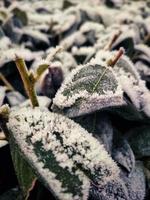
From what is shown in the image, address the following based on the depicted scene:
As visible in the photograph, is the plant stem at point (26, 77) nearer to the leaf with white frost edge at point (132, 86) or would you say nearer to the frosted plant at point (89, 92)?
the frosted plant at point (89, 92)

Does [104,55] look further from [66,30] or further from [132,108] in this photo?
[66,30]

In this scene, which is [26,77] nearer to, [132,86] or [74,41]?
[132,86]

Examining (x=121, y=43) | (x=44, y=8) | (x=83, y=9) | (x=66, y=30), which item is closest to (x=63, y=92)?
(x=121, y=43)

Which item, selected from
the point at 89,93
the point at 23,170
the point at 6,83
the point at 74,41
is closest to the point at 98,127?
the point at 89,93

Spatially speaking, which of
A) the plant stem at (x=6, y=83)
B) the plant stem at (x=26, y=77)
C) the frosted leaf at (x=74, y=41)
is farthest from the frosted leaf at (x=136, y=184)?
the frosted leaf at (x=74, y=41)

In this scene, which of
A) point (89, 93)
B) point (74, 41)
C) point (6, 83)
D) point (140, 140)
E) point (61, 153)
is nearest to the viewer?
point (61, 153)

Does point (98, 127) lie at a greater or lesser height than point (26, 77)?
lesser
